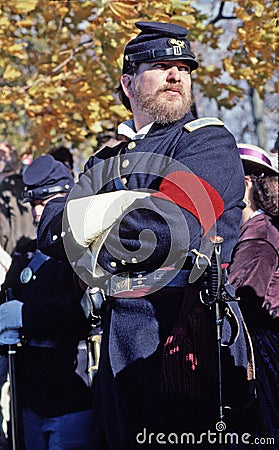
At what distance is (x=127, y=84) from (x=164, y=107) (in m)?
0.28

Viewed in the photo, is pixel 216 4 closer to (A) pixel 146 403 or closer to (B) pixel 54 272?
(B) pixel 54 272

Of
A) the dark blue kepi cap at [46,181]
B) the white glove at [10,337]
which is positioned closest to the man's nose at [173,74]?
the dark blue kepi cap at [46,181]

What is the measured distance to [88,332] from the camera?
3.63 m

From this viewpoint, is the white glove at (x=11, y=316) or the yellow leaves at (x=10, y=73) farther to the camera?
the yellow leaves at (x=10, y=73)

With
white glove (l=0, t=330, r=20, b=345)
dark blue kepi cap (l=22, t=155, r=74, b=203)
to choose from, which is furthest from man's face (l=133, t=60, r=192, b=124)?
white glove (l=0, t=330, r=20, b=345)

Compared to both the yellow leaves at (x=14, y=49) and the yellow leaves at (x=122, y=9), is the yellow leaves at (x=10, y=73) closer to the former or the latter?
the yellow leaves at (x=14, y=49)

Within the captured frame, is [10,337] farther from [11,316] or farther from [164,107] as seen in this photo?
[164,107]

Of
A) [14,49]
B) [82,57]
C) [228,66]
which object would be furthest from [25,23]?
[228,66]

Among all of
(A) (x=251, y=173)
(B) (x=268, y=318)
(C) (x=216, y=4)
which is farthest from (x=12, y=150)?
(B) (x=268, y=318)

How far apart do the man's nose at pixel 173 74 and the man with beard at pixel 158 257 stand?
34 millimetres

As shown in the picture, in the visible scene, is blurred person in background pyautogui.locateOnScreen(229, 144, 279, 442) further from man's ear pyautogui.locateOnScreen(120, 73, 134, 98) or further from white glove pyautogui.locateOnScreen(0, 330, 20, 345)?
white glove pyautogui.locateOnScreen(0, 330, 20, 345)

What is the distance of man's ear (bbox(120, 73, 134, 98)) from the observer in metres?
2.98

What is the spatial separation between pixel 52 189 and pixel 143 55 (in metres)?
1.37

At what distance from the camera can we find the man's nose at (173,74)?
2.82m
